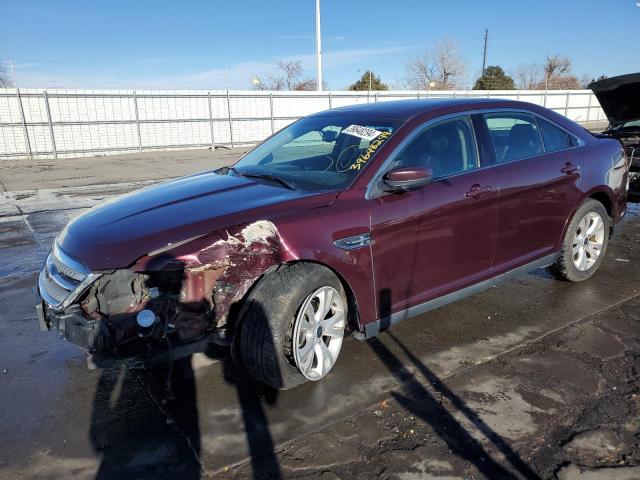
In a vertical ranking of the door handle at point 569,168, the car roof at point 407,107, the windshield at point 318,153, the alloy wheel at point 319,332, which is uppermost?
the car roof at point 407,107

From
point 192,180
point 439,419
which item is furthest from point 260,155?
point 439,419

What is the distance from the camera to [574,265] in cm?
481

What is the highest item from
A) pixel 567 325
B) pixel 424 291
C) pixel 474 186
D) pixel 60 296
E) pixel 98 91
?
pixel 98 91

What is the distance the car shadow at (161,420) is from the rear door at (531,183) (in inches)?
88.7

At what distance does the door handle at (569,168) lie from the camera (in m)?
4.43

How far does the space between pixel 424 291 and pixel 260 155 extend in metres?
1.82

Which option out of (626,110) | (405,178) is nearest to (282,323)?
(405,178)

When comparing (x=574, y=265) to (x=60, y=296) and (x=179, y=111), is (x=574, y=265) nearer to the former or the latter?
(x=60, y=296)

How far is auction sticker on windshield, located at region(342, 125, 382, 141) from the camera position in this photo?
11.8 feet

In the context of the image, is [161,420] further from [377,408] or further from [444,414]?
[444,414]

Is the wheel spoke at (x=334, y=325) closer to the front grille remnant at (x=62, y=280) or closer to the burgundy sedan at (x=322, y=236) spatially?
the burgundy sedan at (x=322, y=236)

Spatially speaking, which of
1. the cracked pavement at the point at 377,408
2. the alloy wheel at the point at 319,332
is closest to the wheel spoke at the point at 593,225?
the cracked pavement at the point at 377,408

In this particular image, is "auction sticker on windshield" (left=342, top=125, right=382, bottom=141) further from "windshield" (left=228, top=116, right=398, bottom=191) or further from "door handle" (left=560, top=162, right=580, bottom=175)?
"door handle" (left=560, top=162, right=580, bottom=175)

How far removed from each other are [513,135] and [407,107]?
107 cm
